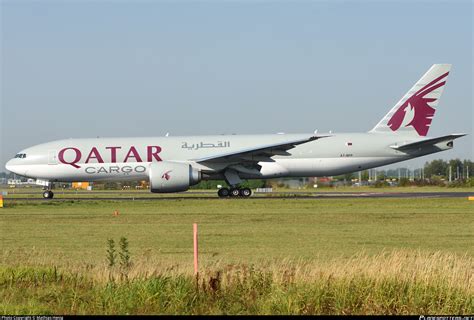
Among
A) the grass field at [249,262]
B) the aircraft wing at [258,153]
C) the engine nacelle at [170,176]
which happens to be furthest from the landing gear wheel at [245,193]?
the grass field at [249,262]

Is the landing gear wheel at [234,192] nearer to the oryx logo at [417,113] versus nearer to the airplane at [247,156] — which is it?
the airplane at [247,156]

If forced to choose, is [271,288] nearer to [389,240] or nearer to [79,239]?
[389,240]

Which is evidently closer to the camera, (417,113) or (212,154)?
(212,154)

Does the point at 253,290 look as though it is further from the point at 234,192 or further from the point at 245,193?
the point at 234,192

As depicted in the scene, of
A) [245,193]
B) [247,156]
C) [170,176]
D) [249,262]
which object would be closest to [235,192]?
[245,193]

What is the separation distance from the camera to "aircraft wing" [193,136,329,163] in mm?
37656

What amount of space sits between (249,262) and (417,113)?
29.6 meters

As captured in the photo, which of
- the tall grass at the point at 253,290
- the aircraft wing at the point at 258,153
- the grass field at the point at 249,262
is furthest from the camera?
the aircraft wing at the point at 258,153

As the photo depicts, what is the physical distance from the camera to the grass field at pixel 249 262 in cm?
1086

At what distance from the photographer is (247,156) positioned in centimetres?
3881

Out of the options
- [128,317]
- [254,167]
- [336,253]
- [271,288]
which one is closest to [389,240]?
[336,253]

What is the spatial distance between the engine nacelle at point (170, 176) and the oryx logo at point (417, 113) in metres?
12.4

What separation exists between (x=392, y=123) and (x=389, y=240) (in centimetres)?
2455

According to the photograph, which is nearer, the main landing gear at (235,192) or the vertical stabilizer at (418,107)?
the main landing gear at (235,192)
